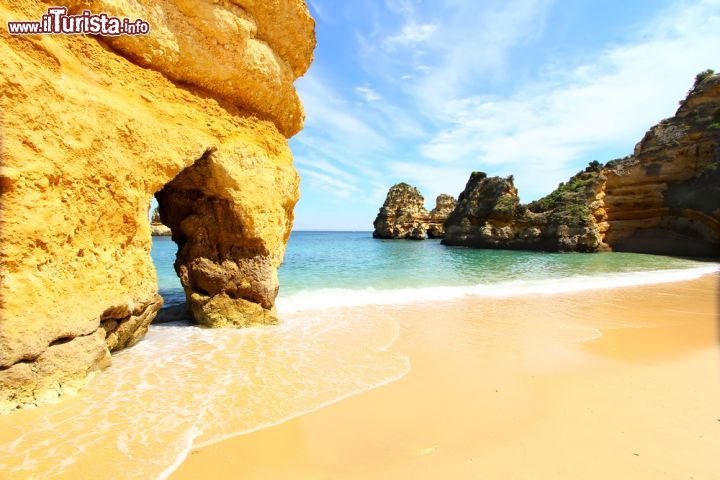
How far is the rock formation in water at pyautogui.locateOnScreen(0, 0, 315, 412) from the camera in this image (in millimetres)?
3791

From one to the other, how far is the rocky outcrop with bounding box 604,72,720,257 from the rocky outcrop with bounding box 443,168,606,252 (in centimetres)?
211

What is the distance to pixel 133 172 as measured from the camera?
201 inches

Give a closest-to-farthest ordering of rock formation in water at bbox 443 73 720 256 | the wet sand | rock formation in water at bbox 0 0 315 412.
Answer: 1. the wet sand
2. rock formation in water at bbox 0 0 315 412
3. rock formation in water at bbox 443 73 720 256

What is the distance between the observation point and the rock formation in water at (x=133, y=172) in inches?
149

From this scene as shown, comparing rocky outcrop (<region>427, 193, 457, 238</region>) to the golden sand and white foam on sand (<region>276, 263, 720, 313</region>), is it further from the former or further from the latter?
the golden sand

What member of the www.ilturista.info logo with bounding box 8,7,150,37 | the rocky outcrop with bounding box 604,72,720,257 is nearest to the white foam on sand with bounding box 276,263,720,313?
the www.ilturista.info logo with bounding box 8,7,150,37

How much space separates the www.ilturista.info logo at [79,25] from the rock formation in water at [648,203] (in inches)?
1536

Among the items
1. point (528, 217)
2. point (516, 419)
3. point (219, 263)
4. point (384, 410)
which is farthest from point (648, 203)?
point (384, 410)

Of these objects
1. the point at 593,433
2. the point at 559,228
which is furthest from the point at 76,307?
the point at 559,228

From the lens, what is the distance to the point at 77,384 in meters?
4.13

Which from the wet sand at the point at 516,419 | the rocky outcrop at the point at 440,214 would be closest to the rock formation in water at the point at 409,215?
the rocky outcrop at the point at 440,214

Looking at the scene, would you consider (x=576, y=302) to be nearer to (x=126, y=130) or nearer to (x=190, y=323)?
(x=190, y=323)

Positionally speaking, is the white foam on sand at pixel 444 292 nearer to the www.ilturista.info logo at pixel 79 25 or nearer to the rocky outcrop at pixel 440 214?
the www.ilturista.info logo at pixel 79 25

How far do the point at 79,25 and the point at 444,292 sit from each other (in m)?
11.2
